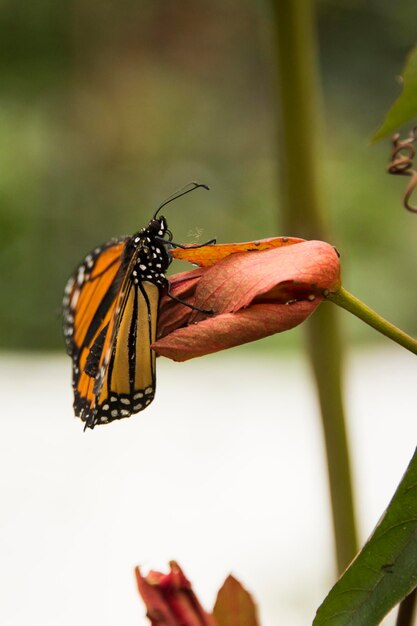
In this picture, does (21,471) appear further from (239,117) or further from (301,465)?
(239,117)

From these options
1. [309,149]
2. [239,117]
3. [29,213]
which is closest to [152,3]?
[239,117]

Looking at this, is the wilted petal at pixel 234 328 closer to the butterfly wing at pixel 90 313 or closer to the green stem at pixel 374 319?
the green stem at pixel 374 319

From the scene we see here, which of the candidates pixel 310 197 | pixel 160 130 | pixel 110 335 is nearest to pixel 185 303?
pixel 110 335

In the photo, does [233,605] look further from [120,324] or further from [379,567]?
[120,324]

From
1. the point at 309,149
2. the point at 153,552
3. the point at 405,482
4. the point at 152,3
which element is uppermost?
the point at 152,3

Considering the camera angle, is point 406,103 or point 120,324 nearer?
point 406,103

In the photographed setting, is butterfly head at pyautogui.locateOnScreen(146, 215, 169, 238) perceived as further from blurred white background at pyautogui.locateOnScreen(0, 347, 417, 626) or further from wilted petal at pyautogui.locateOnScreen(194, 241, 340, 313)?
blurred white background at pyautogui.locateOnScreen(0, 347, 417, 626)

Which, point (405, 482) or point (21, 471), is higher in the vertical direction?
point (405, 482)
